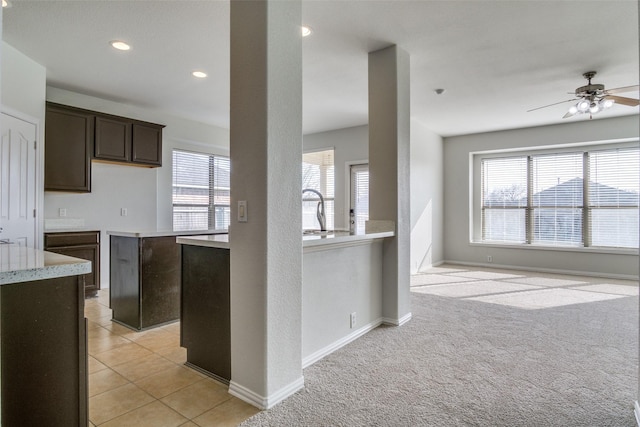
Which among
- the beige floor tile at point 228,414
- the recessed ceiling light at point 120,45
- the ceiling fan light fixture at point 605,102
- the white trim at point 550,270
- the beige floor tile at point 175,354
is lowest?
the beige floor tile at point 228,414

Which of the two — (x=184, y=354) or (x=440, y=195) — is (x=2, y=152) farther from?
(x=440, y=195)

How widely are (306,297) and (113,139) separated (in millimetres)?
3826

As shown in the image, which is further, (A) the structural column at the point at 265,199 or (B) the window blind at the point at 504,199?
(B) the window blind at the point at 504,199

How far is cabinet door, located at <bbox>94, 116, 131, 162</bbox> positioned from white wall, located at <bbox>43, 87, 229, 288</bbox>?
1.04 feet

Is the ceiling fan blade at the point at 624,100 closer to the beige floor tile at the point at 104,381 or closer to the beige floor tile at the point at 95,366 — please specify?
the beige floor tile at the point at 104,381

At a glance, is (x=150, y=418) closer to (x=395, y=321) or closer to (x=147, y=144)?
(x=395, y=321)

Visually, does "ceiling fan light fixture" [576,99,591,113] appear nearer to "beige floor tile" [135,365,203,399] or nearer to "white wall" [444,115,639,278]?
"white wall" [444,115,639,278]

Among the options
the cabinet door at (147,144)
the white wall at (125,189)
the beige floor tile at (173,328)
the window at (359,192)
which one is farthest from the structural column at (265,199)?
the window at (359,192)

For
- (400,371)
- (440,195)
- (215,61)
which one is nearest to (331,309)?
(400,371)

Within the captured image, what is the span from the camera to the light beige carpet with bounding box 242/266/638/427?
1.92m

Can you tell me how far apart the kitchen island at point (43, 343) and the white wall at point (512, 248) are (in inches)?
278

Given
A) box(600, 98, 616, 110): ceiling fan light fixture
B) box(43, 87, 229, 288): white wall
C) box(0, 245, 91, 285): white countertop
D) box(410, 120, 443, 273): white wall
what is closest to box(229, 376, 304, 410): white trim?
box(0, 245, 91, 285): white countertop

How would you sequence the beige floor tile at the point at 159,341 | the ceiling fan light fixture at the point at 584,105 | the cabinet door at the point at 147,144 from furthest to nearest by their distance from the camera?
1. the cabinet door at the point at 147,144
2. the ceiling fan light fixture at the point at 584,105
3. the beige floor tile at the point at 159,341

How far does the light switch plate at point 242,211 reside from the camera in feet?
Answer: 6.70
